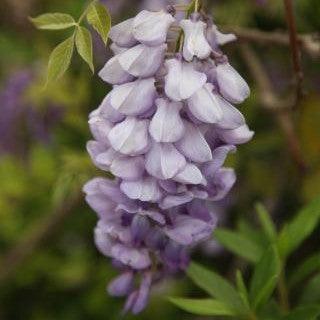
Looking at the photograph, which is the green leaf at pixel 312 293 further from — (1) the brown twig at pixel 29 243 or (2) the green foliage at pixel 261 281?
(1) the brown twig at pixel 29 243

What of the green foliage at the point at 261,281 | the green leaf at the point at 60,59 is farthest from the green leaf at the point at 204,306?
the green leaf at the point at 60,59

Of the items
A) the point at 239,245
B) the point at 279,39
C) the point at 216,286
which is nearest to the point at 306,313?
the point at 216,286

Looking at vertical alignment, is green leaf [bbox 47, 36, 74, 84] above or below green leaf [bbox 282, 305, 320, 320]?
above

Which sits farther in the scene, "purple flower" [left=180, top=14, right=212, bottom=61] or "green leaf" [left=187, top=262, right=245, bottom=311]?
"green leaf" [left=187, top=262, right=245, bottom=311]

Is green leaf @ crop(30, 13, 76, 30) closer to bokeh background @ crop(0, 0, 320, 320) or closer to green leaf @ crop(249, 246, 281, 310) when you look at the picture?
green leaf @ crop(249, 246, 281, 310)

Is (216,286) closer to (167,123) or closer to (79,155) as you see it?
(167,123)

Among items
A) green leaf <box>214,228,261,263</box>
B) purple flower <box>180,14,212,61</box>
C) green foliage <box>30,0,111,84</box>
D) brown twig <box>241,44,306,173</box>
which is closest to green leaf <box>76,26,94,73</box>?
green foliage <box>30,0,111,84</box>
